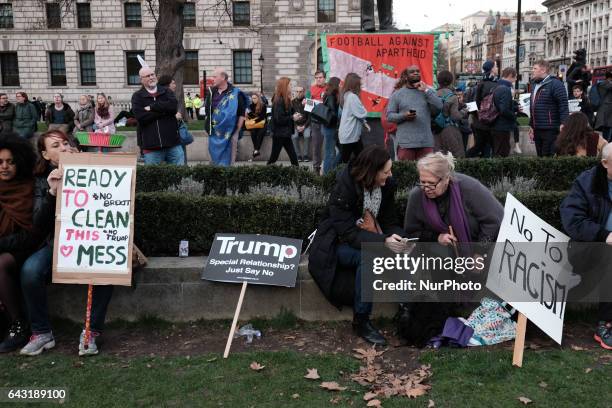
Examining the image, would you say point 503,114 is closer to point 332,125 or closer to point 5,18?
point 332,125

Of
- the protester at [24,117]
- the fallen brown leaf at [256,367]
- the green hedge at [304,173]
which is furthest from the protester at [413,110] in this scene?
the protester at [24,117]

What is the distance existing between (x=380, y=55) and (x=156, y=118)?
Result: 3314 millimetres

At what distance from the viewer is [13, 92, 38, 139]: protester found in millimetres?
15578

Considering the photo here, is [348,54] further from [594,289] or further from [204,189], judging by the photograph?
[594,289]

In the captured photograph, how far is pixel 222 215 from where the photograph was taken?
5.38 m

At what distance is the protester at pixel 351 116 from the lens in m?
8.58

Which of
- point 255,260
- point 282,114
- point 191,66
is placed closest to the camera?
point 255,260

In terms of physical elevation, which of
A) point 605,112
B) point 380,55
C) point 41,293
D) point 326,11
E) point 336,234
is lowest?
point 41,293

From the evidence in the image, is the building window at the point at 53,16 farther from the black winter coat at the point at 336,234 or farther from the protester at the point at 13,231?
the black winter coat at the point at 336,234

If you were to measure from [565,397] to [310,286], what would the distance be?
6.85 feet

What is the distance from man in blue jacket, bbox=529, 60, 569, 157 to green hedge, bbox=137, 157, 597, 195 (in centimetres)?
268

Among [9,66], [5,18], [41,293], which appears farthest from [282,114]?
[5,18]

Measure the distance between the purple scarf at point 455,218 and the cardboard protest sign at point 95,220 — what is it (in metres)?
2.32

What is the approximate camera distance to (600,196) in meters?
4.63
